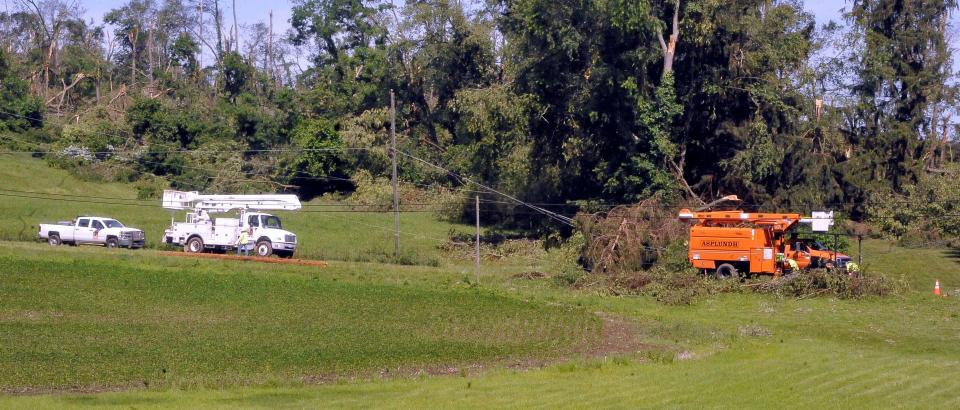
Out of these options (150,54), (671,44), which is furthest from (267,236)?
(150,54)

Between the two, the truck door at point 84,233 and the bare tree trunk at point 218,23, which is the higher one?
the bare tree trunk at point 218,23

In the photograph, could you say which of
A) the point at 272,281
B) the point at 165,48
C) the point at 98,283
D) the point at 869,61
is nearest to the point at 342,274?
the point at 272,281

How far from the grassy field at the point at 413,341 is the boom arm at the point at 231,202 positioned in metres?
5.27

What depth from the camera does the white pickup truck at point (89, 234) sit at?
49.5 metres

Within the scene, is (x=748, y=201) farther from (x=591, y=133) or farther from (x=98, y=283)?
(x=98, y=283)

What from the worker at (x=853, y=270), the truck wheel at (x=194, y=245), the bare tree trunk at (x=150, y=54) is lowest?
the worker at (x=853, y=270)

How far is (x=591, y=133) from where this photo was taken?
2143 inches

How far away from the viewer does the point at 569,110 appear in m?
53.8

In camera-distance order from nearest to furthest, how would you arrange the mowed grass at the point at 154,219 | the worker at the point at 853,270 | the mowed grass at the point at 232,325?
the mowed grass at the point at 232,325 < the worker at the point at 853,270 < the mowed grass at the point at 154,219

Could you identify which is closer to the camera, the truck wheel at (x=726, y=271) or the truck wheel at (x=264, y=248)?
the truck wheel at (x=726, y=271)

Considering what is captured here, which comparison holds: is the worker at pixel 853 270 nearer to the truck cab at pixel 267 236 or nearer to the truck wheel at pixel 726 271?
the truck wheel at pixel 726 271

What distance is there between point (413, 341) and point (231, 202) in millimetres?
25331

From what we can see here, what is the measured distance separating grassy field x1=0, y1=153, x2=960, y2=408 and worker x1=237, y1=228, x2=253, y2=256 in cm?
520

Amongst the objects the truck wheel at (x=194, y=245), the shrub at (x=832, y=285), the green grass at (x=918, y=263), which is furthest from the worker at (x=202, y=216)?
the green grass at (x=918, y=263)
